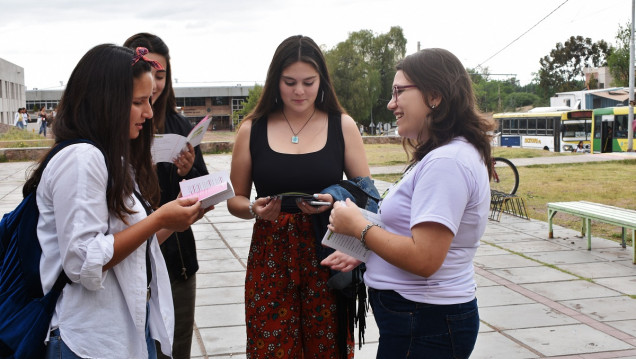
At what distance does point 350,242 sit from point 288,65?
103cm

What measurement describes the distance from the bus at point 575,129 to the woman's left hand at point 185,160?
29.4m

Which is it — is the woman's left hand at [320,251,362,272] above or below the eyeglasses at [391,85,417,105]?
below

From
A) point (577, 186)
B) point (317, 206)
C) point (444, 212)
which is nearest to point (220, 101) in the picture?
point (577, 186)

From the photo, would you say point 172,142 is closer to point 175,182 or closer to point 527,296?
point 175,182

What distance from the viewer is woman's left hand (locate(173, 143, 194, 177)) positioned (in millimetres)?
2895

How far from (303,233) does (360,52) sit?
49576mm

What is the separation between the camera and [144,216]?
2.03m

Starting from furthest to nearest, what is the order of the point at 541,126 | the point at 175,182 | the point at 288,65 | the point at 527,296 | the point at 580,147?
the point at 541,126
the point at 580,147
the point at 527,296
the point at 175,182
the point at 288,65

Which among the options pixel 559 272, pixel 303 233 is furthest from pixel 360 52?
pixel 303 233

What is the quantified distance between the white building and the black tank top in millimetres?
62664

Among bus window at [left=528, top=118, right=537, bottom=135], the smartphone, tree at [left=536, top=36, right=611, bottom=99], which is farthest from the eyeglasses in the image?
tree at [left=536, top=36, right=611, bottom=99]

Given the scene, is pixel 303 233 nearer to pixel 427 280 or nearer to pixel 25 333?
pixel 427 280

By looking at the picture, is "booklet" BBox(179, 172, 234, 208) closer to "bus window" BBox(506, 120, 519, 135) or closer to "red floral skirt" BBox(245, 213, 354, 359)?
"red floral skirt" BBox(245, 213, 354, 359)

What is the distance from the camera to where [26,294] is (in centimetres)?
183
